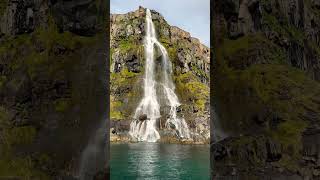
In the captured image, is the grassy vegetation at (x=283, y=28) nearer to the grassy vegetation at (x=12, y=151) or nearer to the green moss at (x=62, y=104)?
the green moss at (x=62, y=104)

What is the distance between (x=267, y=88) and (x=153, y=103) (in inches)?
2955

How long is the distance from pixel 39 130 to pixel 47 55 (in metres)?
2.12

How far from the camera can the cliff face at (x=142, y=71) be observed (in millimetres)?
84438

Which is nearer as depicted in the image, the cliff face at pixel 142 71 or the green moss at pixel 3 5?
the green moss at pixel 3 5

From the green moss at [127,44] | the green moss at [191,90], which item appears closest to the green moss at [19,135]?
the green moss at [191,90]

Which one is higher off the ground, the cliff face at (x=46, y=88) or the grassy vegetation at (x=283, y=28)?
the grassy vegetation at (x=283, y=28)

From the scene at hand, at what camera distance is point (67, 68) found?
11547 millimetres

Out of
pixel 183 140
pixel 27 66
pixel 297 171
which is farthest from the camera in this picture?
pixel 183 140

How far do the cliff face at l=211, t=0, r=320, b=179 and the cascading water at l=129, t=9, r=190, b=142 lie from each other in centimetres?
6861

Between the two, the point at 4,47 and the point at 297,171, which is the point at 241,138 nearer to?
the point at 297,171

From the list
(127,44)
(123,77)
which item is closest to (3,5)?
(123,77)

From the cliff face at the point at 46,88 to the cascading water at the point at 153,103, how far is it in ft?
225

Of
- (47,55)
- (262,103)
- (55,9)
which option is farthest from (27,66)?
(262,103)

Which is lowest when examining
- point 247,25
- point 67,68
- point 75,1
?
point 67,68
